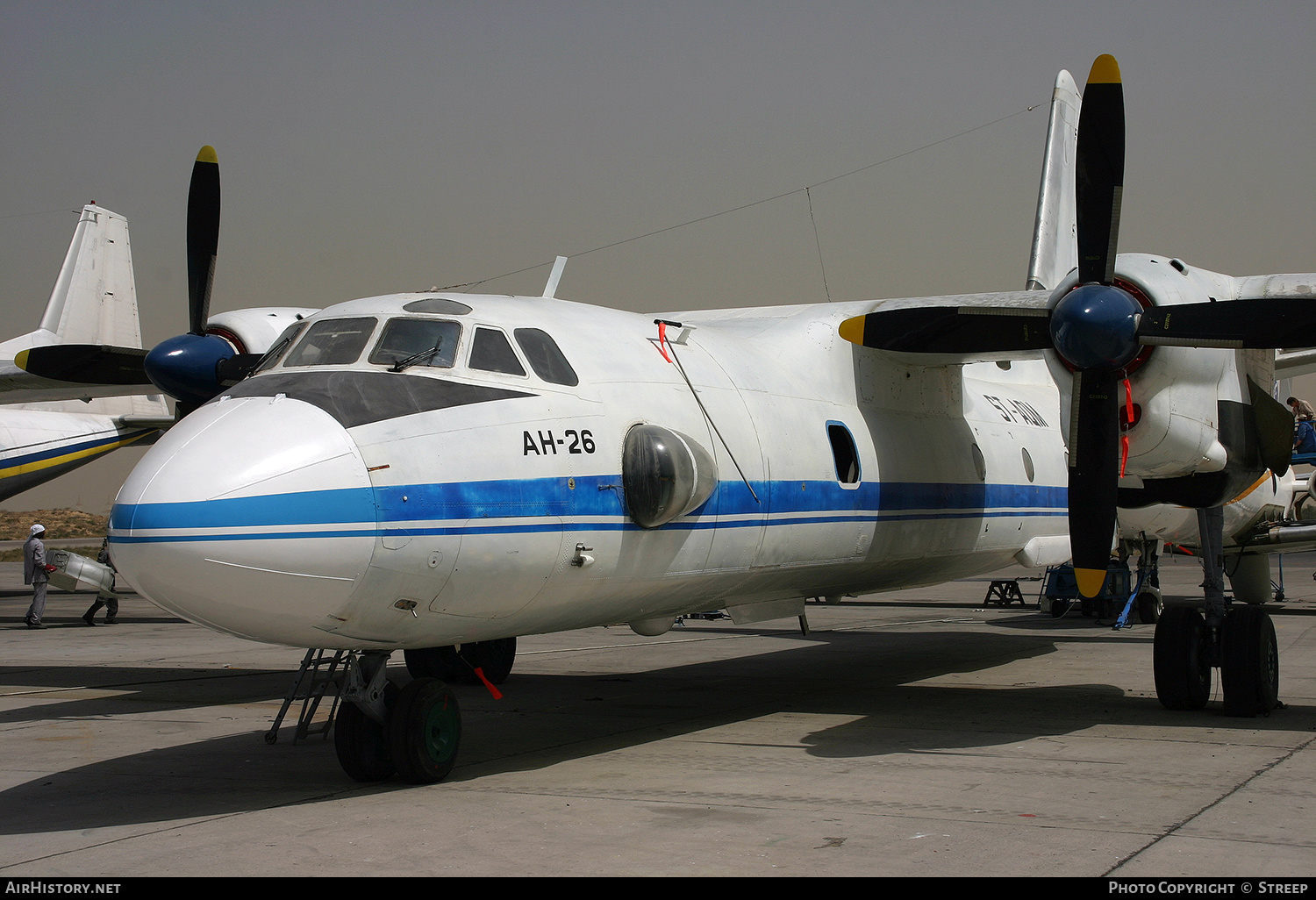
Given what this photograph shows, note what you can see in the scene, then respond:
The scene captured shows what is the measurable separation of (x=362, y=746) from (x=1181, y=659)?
7153 millimetres

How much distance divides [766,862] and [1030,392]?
428 inches

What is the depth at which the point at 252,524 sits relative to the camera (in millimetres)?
6609

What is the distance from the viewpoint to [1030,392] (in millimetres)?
15664

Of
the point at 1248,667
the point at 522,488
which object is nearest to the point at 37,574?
the point at 522,488

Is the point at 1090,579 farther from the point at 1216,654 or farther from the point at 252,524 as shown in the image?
the point at 252,524

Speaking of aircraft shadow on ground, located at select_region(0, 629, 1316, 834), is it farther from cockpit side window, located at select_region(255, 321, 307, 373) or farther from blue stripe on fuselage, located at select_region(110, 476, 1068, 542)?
cockpit side window, located at select_region(255, 321, 307, 373)

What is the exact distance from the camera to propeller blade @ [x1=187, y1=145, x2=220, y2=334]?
1293 cm

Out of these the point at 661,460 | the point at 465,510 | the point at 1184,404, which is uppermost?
the point at 1184,404

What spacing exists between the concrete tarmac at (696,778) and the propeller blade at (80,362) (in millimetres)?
3558

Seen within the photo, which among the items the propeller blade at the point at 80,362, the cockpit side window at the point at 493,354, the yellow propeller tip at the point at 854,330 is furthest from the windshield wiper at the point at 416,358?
the propeller blade at the point at 80,362

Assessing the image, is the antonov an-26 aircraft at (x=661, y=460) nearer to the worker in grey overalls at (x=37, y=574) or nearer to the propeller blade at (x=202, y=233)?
the propeller blade at (x=202, y=233)

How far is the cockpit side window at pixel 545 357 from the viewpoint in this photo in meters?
8.30
